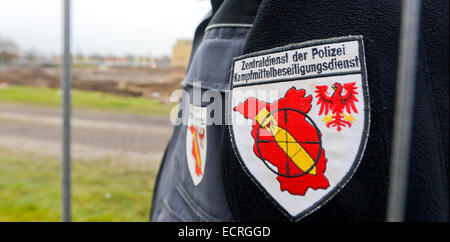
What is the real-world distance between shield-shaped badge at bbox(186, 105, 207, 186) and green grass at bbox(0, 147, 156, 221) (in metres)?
1.33

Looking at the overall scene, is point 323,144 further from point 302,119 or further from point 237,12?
point 237,12

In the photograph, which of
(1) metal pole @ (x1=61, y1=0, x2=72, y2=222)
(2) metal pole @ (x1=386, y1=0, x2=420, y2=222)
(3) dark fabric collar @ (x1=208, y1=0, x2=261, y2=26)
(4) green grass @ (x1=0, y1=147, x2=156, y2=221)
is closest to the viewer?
(2) metal pole @ (x1=386, y1=0, x2=420, y2=222)

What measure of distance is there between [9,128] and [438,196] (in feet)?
15.6

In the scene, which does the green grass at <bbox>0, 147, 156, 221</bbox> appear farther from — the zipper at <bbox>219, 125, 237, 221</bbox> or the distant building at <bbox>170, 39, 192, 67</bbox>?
the zipper at <bbox>219, 125, 237, 221</bbox>

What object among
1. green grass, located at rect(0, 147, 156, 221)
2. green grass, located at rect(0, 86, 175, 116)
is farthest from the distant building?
green grass, located at rect(0, 86, 175, 116)

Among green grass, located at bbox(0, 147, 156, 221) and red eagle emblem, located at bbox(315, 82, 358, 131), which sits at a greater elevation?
red eagle emblem, located at bbox(315, 82, 358, 131)

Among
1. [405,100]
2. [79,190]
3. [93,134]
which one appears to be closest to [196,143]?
[405,100]

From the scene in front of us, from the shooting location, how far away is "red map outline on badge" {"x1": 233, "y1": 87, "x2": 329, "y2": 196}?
474 millimetres

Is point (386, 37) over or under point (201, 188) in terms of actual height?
over

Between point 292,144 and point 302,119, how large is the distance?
0.12 feet

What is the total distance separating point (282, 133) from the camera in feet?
1.63

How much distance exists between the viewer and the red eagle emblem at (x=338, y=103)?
0.45m

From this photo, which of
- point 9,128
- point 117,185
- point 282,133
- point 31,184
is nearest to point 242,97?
point 282,133
